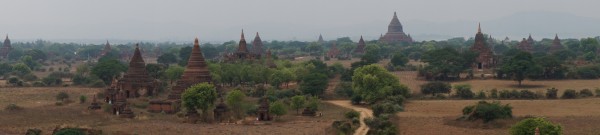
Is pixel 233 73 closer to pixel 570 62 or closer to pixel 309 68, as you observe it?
pixel 309 68

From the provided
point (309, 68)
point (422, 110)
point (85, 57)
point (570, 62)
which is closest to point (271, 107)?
point (422, 110)

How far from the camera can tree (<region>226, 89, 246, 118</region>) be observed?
49.8m

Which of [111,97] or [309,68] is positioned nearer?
[111,97]

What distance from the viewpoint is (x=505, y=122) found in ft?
147

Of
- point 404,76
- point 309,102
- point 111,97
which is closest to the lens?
point 309,102

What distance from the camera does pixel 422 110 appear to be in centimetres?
5491

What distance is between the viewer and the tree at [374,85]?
59.1 m

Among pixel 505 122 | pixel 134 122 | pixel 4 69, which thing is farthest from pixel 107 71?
pixel 505 122

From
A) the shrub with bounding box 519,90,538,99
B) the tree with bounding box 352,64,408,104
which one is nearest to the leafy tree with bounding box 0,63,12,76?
the tree with bounding box 352,64,408,104

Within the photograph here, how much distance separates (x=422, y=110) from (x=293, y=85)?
82.5 feet

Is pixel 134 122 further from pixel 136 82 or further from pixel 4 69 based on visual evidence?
pixel 4 69

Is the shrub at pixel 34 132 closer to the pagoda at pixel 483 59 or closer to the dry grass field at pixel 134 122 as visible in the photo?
the dry grass field at pixel 134 122

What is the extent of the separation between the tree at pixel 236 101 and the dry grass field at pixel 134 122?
3582 mm

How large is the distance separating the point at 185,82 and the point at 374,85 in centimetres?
1752
